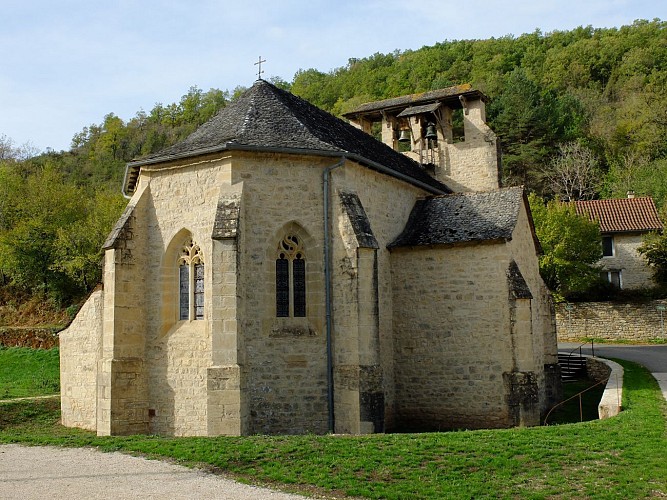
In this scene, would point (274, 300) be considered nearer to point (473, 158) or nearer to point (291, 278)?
point (291, 278)

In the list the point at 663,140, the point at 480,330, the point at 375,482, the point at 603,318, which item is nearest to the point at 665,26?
the point at 663,140

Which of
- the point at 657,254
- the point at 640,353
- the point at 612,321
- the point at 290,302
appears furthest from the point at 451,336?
the point at 657,254

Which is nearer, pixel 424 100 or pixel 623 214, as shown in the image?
pixel 424 100

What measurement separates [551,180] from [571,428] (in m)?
40.6

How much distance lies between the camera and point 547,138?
50.2 meters

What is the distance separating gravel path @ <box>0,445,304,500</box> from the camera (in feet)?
25.0

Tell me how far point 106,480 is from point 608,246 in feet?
115

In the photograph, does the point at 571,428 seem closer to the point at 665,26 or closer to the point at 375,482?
the point at 375,482

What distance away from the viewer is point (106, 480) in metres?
8.33

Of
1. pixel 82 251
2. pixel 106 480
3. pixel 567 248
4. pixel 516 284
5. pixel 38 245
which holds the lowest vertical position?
pixel 106 480

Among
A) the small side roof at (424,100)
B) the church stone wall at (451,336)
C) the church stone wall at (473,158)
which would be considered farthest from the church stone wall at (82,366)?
the church stone wall at (473,158)

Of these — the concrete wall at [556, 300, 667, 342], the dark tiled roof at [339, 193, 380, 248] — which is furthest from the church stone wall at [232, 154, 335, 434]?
the concrete wall at [556, 300, 667, 342]

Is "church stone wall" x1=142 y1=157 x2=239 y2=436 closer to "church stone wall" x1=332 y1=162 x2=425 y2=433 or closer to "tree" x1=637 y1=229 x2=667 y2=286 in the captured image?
"church stone wall" x1=332 y1=162 x2=425 y2=433

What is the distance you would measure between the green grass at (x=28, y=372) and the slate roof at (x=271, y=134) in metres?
7.64
